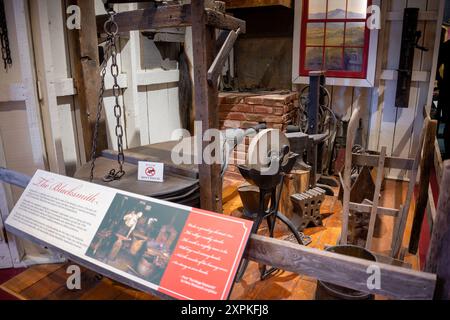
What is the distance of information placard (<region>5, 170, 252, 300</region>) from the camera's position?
1.38 meters

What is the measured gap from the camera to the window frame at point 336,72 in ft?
14.0

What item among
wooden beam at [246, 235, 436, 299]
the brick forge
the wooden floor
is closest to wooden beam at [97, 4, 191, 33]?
wooden beam at [246, 235, 436, 299]

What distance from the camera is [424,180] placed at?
8.38 feet

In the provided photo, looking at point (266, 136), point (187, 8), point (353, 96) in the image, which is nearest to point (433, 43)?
point (353, 96)

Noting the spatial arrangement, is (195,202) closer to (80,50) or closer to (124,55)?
(80,50)

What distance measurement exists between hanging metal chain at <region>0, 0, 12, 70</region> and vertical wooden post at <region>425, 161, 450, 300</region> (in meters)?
2.64

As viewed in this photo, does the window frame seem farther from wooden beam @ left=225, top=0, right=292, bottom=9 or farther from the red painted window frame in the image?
wooden beam @ left=225, top=0, right=292, bottom=9

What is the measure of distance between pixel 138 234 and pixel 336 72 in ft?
12.3

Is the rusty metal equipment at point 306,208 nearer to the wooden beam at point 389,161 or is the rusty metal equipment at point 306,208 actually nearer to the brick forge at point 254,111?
the wooden beam at point 389,161

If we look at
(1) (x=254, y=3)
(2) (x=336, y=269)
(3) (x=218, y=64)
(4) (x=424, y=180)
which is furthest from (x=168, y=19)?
(1) (x=254, y=3)

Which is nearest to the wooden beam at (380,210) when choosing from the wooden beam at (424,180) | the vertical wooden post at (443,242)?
the wooden beam at (424,180)

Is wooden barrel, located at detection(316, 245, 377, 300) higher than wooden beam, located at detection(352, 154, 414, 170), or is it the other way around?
wooden beam, located at detection(352, 154, 414, 170)

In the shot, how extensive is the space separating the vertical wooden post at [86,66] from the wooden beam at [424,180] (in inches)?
92.6
